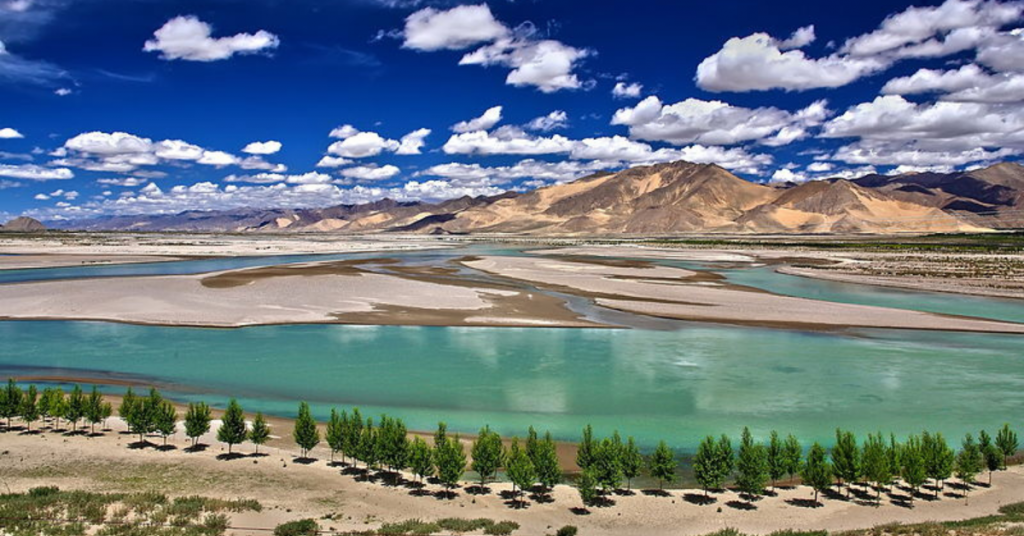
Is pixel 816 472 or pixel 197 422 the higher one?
pixel 197 422

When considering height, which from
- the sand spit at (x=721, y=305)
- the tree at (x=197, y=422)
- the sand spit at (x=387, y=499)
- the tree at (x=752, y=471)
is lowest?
the sand spit at (x=387, y=499)

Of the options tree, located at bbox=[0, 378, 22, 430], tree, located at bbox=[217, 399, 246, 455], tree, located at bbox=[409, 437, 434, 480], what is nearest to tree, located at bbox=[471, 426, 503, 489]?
tree, located at bbox=[409, 437, 434, 480]

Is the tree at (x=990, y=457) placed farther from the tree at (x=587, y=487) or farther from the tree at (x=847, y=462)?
the tree at (x=587, y=487)

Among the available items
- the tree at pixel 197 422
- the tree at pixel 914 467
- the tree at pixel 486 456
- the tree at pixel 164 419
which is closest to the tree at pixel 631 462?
the tree at pixel 486 456

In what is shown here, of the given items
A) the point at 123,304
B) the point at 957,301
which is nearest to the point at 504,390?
the point at 123,304

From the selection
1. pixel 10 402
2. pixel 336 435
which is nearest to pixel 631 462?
pixel 336 435

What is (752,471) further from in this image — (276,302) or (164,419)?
(276,302)
